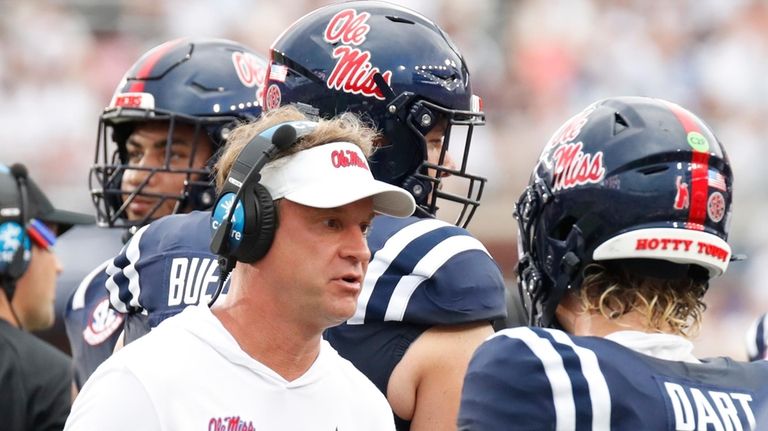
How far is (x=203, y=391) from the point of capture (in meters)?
2.63

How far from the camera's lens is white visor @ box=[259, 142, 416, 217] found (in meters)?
2.75

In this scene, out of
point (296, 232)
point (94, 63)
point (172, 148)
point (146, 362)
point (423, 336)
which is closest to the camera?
point (146, 362)

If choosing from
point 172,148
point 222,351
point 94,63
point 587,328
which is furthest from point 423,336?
point 94,63

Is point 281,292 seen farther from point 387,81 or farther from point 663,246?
point 387,81

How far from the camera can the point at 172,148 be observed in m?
4.61

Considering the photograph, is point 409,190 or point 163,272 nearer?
point 163,272

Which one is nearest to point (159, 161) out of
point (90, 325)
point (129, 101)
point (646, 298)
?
point (129, 101)

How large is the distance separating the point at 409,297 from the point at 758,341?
7.50ft

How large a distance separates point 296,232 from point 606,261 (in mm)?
679

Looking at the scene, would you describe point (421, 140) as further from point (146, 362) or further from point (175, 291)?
point (146, 362)

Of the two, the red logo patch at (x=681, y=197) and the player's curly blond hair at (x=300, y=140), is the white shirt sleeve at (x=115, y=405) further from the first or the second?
the red logo patch at (x=681, y=197)

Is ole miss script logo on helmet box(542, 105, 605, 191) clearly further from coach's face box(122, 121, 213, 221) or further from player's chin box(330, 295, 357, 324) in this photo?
coach's face box(122, 121, 213, 221)

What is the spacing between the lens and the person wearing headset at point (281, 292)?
2.67 m

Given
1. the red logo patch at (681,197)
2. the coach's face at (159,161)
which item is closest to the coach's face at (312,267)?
the red logo patch at (681,197)
